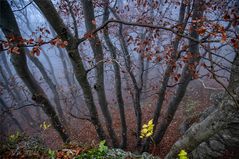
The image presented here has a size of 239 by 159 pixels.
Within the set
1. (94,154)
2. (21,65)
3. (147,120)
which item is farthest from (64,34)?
(147,120)

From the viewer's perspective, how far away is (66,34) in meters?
3.86

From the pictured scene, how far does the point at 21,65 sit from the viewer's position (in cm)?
525

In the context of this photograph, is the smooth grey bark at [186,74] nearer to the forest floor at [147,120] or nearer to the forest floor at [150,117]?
the forest floor at [147,120]

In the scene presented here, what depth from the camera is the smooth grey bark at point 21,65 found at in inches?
177

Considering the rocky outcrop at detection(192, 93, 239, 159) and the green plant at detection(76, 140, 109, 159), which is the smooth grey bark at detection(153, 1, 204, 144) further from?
the green plant at detection(76, 140, 109, 159)

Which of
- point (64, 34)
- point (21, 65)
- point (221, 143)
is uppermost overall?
point (64, 34)

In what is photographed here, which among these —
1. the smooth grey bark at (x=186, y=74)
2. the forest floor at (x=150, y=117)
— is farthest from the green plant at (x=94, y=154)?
the forest floor at (x=150, y=117)

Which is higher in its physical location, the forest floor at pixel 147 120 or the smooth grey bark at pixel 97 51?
the smooth grey bark at pixel 97 51

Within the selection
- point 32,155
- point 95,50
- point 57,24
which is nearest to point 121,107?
point 95,50

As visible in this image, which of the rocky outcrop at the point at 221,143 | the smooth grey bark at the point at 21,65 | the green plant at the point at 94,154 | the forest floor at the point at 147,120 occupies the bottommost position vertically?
the forest floor at the point at 147,120

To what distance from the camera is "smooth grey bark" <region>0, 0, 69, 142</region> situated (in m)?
4.49

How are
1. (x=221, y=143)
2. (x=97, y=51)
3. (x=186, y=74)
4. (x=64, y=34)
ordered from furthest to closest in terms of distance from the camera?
(x=186, y=74), (x=97, y=51), (x=221, y=143), (x=64, y=34)

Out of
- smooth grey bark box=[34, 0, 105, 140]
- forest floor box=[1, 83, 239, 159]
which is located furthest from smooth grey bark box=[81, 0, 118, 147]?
forest floor box=[1, 83, 239, 159]

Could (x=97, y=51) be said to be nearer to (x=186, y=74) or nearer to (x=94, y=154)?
(x=186, y=74)
